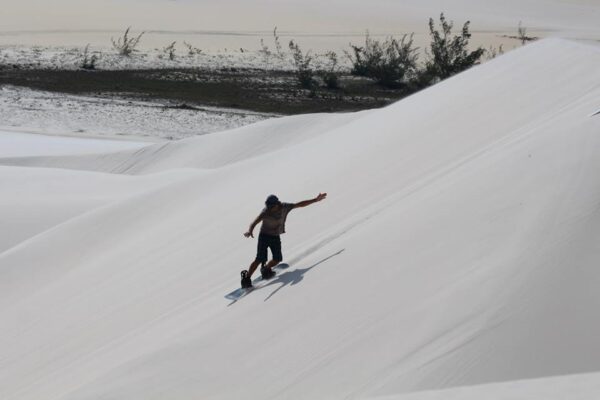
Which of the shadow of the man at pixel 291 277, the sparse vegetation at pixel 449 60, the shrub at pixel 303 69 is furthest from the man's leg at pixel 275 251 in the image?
the sparse vegetation at pixel 449 60

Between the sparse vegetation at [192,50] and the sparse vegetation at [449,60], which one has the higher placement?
the sparse vegetation at [192,50]

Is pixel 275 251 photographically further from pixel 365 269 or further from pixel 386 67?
pixel 386 67

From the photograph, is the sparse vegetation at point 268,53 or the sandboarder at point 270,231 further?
the sparse vegetation at point 268,53

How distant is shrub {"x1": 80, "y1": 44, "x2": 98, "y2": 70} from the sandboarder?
21214mm

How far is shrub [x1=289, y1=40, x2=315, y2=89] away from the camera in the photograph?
2856 centimetres

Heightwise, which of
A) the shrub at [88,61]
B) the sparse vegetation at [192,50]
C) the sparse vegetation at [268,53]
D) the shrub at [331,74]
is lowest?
the shrub at [331,74]

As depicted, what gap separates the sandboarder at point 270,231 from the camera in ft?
30.7

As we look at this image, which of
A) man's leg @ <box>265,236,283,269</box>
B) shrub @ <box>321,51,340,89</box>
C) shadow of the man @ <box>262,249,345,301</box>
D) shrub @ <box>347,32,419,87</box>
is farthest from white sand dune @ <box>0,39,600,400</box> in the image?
shrub @ <box>347,32,419,87</box>

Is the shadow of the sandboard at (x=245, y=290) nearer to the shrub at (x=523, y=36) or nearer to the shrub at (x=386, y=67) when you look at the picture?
the shrub at (x=386, y=67)

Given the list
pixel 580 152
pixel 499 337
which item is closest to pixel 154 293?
pixel 580 152

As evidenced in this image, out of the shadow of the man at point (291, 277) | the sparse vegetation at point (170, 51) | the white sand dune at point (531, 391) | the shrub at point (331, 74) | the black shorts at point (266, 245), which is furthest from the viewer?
the sparse vegetation at point (170, 51)

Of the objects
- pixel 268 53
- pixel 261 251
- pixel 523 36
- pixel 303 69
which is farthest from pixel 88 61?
pixel 261 251

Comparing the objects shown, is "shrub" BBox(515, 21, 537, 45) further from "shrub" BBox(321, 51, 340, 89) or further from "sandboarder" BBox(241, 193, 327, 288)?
"sandboarder" BBox(241, 193, 327, 288)

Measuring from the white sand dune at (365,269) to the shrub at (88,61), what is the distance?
15.3 m
